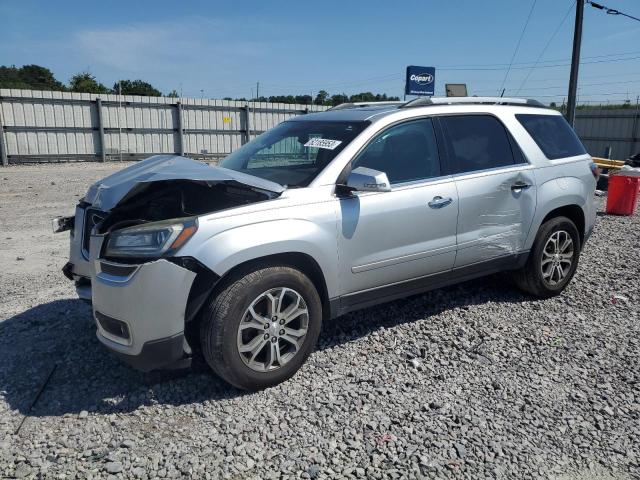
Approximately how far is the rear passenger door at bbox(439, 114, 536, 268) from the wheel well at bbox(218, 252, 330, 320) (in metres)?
1.32

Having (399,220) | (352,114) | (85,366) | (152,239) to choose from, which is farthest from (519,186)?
(85,366)

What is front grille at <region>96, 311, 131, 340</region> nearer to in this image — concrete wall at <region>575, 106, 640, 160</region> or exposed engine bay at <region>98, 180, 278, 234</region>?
exposed engine bay at <region>98, 180, 278, 234</region>

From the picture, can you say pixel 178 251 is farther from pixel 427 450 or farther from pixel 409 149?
pixel 409 149

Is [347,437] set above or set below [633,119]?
below

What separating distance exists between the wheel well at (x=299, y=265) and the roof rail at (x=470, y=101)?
1.63 meters

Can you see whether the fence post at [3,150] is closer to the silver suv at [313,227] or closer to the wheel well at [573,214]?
the silver suv at [313,227]

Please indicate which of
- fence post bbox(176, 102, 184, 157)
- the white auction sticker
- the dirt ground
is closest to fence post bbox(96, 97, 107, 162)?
fence post bbox(176, 102, 184, 157)

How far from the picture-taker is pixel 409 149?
13.9 feet

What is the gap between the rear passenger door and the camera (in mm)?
4434

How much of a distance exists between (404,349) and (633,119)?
24.3 metres

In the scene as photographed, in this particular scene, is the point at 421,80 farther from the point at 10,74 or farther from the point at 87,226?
the point at 10,74

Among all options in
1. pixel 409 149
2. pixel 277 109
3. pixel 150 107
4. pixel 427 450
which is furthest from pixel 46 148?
pixel 427 450

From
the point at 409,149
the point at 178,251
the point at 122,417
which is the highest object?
the point at 409,149

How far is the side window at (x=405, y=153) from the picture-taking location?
13.2 ft
